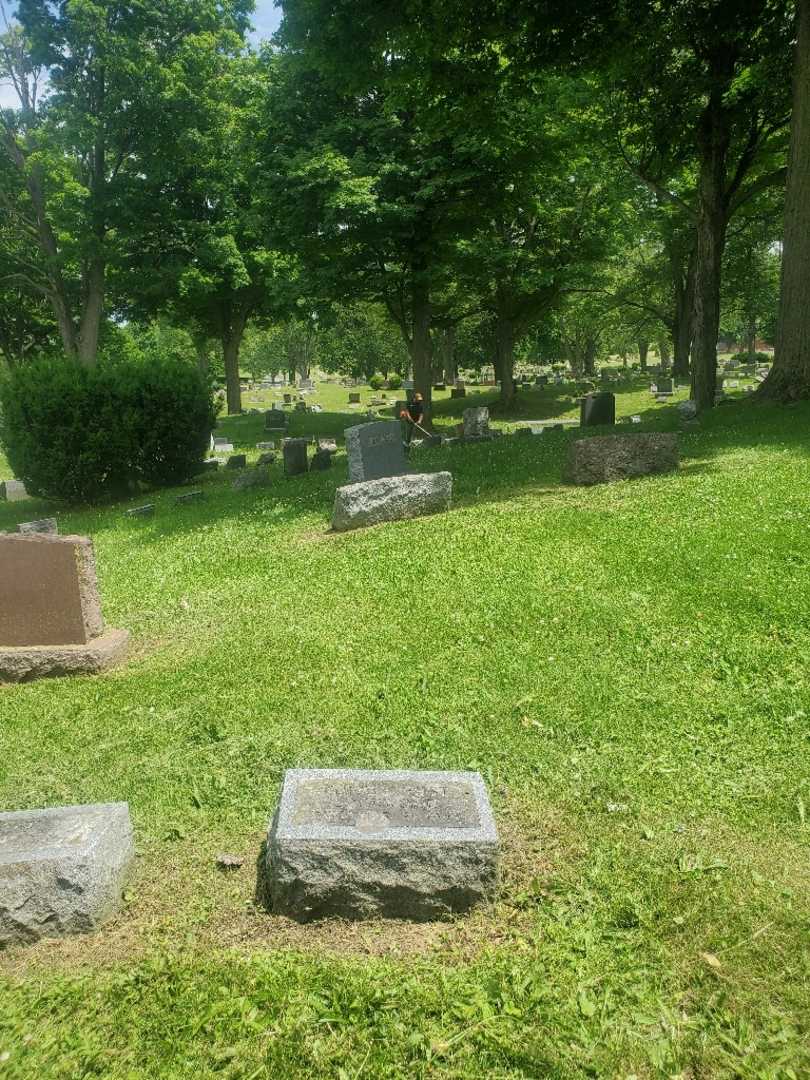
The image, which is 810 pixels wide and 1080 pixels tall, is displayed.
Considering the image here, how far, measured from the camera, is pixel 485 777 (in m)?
4.80

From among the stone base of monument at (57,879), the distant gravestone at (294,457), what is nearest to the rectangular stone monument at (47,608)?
the stone base of monument at (57,879)

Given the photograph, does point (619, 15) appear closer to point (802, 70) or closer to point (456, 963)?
point (802, 70)

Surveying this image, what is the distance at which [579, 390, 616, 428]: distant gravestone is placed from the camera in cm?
2028

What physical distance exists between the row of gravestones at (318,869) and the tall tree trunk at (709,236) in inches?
699

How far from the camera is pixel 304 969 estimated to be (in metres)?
3.41

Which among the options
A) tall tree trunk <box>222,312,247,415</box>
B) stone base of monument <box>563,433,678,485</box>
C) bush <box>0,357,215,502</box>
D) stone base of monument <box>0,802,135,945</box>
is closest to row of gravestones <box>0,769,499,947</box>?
stone base of monument <box>0,802,135,945</box>

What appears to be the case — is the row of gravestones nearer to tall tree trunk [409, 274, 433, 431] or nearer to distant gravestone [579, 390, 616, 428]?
distant gravestone [579, 390, 616, 428]

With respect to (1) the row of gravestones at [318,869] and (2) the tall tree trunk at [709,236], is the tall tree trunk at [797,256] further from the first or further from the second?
(1) the row of gravestones at [318,869]

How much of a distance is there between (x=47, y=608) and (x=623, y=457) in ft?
26.7

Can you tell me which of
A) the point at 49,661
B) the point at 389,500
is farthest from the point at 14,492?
the point at 49,661

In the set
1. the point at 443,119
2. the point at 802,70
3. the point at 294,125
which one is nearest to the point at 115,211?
the point at 294,125

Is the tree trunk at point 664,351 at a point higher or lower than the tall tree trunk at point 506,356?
higher

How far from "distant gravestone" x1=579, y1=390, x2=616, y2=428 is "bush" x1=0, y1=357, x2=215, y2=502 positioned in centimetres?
1036

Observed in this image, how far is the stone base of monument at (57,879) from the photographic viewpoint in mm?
3621
